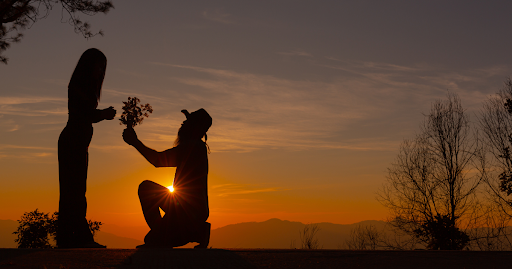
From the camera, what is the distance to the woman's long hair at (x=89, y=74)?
803 cm

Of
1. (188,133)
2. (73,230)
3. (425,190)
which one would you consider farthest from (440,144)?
(73,230)

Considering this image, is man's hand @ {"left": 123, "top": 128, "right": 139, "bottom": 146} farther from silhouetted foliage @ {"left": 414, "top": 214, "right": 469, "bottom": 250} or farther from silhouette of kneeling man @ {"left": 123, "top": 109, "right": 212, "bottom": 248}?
silhouetted foliage @ {"left": 414, "top": 214, "right": 469, "bottom": 250}

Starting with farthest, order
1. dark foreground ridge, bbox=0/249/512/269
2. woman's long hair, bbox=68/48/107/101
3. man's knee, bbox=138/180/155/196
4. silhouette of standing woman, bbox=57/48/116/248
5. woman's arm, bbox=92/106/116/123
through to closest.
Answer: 1. woman's arm, bbox=92/106/116/123
2. woman's long hair, bbox=68/48/107/101
3. silhouette of standing woman, bbox=57/48/116/248
4. man's knee, bbox=138/180/155/196
5. dark foreground ridge, bbox=0/249/512/269

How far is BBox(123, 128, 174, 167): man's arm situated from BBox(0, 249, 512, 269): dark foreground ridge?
6.57 ft

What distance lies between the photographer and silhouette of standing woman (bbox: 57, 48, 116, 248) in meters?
7.68

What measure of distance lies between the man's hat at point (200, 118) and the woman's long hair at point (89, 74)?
5.35 ft

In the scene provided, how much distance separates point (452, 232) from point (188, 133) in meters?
17.0

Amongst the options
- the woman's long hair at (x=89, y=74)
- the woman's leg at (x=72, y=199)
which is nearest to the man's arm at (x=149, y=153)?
the woman's leg at (x=72, y=199)

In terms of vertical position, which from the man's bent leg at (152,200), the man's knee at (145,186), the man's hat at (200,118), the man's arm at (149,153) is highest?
the man's hat at (200,118)

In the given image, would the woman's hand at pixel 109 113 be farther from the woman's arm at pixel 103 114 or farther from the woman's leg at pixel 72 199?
the woman's leg at pixel 72 199

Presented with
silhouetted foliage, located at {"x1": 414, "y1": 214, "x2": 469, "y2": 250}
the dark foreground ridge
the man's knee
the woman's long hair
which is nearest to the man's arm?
the man's knee

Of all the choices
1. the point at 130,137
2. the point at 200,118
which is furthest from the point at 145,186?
the point at 200,118

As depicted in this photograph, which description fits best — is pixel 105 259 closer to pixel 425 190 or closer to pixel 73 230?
pixel 73 230

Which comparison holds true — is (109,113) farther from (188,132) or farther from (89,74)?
(188,132)
